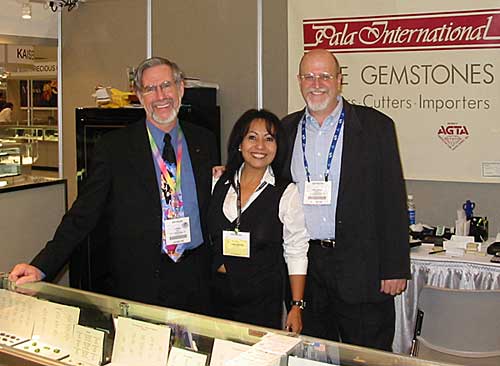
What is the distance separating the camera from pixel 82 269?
4.86 meters

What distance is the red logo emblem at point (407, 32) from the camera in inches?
154

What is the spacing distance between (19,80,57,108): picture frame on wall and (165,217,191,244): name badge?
3.73 m

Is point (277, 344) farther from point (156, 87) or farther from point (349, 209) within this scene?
point (156, 87)

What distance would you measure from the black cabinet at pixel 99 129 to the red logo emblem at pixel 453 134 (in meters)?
1.58

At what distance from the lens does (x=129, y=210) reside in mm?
2500

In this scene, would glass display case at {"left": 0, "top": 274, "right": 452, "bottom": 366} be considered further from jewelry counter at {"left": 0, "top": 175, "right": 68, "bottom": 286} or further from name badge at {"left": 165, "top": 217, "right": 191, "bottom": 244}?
jewelry counter at {"left": 0, "top": 175, "right": 68, "bottom": 286}

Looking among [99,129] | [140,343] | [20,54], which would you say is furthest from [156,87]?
[20,54]

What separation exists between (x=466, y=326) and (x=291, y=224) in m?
1.11

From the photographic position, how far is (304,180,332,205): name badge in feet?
8.57

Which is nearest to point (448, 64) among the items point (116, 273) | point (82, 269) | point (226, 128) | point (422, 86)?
point (422, 86)

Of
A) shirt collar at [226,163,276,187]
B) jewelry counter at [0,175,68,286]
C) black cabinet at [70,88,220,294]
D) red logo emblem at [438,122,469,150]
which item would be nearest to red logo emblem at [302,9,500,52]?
red logo emblem at [438,122,469,150]

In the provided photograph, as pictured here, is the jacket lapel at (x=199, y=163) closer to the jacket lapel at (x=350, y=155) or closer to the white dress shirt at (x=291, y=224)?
the white dress shirt at (x=291, y=224)

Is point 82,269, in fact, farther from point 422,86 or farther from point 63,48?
point 422,86

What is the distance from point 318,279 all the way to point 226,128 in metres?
2.35
